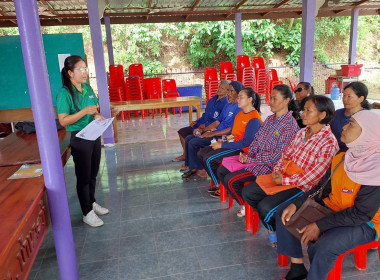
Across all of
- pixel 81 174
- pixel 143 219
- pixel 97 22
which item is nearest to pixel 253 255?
pixel 143 219

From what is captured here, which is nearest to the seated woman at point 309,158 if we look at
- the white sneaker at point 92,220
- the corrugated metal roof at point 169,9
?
the white sneaker at point 92,220

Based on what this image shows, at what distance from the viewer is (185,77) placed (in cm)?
1529

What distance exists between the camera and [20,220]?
1477 mm

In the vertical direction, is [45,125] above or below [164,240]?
above

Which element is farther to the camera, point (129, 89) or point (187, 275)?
point (129, 89)

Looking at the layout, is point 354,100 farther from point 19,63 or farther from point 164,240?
point 19,63

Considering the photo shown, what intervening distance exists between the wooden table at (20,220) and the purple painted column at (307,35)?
14.9ft

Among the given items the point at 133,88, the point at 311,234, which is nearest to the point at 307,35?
the point at 311,234

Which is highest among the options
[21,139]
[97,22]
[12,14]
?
[12,14]

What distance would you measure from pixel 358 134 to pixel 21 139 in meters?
3.05

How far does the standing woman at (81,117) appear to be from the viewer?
2570mm

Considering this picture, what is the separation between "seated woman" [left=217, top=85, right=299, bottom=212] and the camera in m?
2.63

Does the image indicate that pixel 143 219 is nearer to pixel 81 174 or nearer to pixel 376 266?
pixel 81 174

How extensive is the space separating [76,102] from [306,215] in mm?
1974
